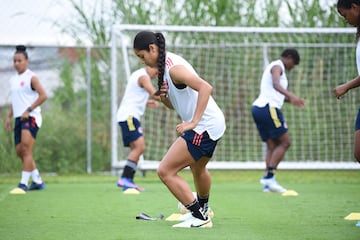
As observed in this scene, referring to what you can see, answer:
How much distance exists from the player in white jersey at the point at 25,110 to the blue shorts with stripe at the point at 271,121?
3.01 metres

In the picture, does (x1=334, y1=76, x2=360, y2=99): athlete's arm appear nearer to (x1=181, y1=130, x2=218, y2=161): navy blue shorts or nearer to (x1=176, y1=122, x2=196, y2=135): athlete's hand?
(x1=181, y1=130, x2=218, y2=161): navy blue shorts

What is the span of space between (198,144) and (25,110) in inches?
181

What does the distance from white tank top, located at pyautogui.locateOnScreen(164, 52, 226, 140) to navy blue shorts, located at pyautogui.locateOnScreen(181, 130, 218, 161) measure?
39 mm

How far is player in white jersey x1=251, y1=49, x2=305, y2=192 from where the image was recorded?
11.5 m

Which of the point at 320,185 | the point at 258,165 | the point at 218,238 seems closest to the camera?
the point at 218,238

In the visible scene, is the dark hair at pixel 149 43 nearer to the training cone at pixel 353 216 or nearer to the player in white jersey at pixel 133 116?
the training cone at pixel 353 216

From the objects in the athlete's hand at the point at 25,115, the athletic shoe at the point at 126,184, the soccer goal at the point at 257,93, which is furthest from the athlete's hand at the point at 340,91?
the soccer goal at the point at 257,93

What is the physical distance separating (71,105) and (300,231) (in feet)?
29.1

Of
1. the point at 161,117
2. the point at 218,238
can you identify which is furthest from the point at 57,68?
the point at 218,238

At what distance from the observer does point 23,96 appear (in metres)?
11.4

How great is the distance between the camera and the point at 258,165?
556 inches

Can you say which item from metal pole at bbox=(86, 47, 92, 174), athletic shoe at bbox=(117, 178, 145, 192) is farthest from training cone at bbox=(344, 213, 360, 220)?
metal pole at bbox=(86, 47, 92, 174)

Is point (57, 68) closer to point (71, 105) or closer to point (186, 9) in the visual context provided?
point (71, 105)

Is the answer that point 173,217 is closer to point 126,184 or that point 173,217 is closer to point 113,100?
point 126,184
